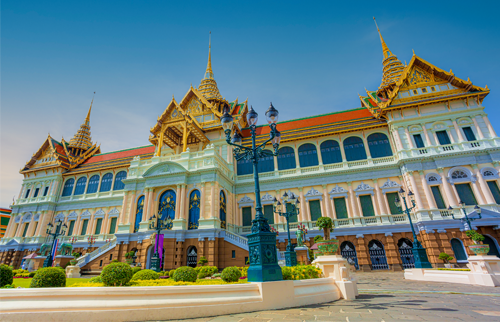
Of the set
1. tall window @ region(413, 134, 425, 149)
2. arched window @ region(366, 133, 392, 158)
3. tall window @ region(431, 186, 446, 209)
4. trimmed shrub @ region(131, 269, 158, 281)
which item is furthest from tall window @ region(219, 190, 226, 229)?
tall window @ region(413, 134, 425, 149)

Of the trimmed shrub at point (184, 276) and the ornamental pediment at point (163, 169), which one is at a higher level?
the ornamental pediment at point (163, 169)

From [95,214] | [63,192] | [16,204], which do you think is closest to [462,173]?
[95,214]

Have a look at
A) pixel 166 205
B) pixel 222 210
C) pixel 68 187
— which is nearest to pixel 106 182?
pixel 68 187

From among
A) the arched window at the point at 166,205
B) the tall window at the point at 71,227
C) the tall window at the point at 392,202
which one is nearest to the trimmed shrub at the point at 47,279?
the arched window at the point at 166,205

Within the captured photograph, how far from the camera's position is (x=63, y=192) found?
31562mm

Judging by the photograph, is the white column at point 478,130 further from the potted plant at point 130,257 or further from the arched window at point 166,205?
the potted plant at point 130,257

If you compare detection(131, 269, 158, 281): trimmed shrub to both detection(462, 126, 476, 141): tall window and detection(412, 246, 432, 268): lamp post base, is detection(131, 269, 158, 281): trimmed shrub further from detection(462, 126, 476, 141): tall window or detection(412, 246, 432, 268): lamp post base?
detection(462, 126, 476, 141): tall window

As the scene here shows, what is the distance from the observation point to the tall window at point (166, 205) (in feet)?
65.4

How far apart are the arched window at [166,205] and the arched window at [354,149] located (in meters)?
16.2

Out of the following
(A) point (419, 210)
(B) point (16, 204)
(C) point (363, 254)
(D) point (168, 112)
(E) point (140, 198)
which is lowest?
(C) point (363, 254)

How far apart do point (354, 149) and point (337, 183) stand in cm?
389

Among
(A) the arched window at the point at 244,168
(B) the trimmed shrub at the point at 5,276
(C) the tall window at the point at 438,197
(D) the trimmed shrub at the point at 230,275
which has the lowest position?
(D) the trimmed shrub at the point at 230,275

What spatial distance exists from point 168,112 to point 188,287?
21418mm

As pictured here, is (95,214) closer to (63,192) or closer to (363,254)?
(63,192)
